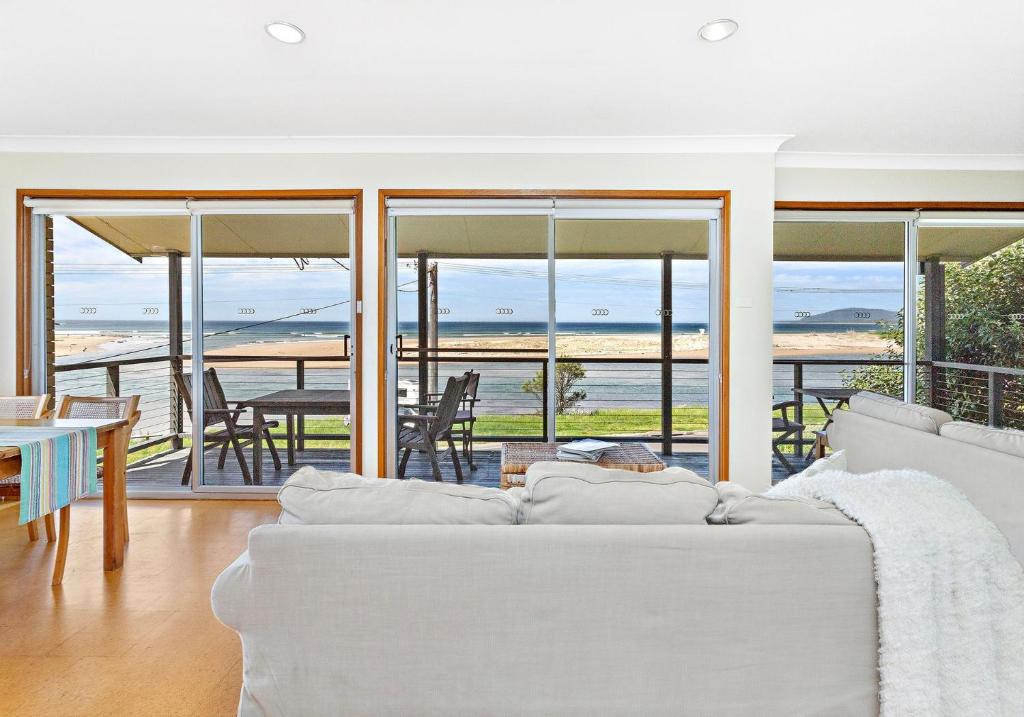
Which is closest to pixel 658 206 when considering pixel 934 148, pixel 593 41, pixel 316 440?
pixel 593 41

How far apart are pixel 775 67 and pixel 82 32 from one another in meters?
3.24

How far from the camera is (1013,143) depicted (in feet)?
13.0

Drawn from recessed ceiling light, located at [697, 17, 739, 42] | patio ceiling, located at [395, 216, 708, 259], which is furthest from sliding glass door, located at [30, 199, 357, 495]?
recessed ceiling light, located at [697, 17, 739, 42]

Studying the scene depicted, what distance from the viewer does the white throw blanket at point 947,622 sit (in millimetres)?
1373

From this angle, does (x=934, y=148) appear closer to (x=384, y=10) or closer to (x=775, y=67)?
(x=775, y=67)

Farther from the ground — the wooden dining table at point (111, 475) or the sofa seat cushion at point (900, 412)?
the sofa seat cushion at point (900, 412)

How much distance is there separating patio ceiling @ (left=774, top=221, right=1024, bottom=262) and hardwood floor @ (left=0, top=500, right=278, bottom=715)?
426cm

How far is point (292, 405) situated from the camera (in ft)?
14.0

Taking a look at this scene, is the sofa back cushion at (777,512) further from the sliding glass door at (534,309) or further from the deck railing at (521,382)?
the deck railing at (521,382)

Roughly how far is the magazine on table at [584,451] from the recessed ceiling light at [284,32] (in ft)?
7.58

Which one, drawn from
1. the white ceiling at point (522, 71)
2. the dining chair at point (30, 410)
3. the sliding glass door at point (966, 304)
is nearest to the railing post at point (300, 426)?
the dining chair at point (30, 410)

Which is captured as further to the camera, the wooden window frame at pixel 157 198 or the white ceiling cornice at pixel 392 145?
the wooden window frame at pixel 157 198

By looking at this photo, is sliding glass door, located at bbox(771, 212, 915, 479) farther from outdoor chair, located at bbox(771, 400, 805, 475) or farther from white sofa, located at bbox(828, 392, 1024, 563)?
white sofa, located at bbox(828, 392, 1024, 563)

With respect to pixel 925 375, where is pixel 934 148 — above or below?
above
